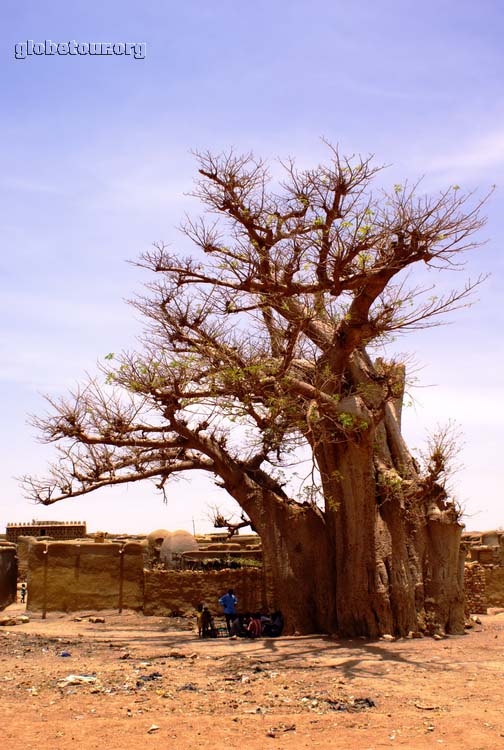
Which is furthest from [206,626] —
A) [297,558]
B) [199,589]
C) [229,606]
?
[199,589]

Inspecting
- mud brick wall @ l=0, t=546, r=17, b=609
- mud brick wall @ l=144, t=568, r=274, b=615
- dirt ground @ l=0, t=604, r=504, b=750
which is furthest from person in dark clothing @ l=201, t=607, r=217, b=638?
mud brick wall @ l=0, t=546, r=17, b=609

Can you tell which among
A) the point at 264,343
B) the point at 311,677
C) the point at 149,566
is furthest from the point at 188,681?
the point at 149,566

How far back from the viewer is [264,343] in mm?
13719

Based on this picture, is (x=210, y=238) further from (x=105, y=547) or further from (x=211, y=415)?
(x=105, y=547)

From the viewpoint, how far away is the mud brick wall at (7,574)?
17406 millimetres

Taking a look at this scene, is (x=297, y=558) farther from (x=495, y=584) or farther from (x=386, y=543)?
(x=495, y=584)

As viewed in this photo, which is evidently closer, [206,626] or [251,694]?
[251,694]

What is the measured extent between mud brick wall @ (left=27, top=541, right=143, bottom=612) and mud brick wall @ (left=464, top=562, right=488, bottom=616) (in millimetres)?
6538

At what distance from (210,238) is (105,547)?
6.74m

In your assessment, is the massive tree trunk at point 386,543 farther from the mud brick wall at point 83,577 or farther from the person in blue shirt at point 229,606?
the mud brick wall at point 83,577

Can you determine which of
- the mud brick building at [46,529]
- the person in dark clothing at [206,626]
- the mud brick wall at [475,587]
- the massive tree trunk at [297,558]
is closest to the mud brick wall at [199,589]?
the massive tree trunk at [297,558]

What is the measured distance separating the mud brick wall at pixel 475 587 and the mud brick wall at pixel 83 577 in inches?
257

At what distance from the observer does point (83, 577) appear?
16.5m

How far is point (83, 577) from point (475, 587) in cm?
787
